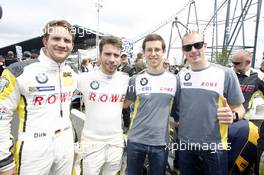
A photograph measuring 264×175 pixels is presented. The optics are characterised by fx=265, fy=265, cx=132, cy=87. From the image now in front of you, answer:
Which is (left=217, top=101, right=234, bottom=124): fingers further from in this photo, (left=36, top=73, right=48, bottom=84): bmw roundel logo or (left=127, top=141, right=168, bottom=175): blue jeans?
(left=36, top=73, right=48, bottom=84): bmw roundel logo

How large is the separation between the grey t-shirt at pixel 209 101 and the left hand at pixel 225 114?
0.31 ft

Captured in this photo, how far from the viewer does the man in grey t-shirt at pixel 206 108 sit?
2461 mm

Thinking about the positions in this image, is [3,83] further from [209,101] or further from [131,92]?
[209,101]

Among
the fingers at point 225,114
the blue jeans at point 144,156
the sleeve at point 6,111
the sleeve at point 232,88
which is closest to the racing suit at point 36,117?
the sleeve at point 6,111

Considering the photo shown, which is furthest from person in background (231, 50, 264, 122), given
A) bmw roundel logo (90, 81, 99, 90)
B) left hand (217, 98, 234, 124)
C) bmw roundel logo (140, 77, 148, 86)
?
bmw roundel logo (90, 81, 99, 90)

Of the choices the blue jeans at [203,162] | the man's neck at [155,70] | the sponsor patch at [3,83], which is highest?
the man's neck at [155,70]

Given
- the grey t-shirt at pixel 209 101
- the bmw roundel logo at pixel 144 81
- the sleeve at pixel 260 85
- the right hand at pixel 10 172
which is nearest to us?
the right hand at pixel 10 172

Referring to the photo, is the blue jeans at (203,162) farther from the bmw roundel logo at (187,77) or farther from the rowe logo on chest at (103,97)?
the rowe logo on chest at (103,97)

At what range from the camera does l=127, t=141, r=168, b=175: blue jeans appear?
258cm

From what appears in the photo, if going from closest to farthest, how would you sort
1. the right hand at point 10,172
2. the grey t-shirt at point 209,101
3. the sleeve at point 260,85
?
the right hand at point 10,172
the grey t-shirt at point 209,101
the sleeve at point 260,85

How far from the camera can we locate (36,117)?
7.18ft

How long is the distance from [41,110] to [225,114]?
1579 mm

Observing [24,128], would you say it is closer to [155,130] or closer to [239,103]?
[155,130]

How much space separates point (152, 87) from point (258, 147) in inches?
44.1
